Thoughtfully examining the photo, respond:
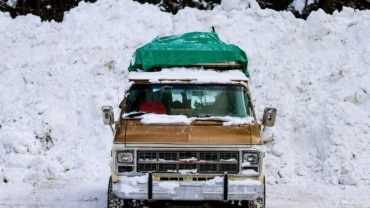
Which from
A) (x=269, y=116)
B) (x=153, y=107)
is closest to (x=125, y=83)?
(x=153, y=107)

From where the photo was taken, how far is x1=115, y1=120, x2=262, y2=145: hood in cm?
924

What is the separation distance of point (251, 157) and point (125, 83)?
347 inches

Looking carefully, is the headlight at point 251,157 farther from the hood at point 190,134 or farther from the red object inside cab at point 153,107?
the red object inside cab at point 153,107

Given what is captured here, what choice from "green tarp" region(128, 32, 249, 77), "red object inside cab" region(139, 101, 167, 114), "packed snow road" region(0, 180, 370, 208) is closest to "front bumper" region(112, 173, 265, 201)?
"red object inside cab" region(139, 101, 167, 114)

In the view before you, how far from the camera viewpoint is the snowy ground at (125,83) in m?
13.8

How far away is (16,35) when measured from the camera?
20500 mm

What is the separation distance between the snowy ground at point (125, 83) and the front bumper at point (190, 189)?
273cm

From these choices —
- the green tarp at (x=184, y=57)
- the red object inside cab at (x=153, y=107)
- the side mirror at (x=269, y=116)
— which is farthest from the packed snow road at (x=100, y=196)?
the green tarp at (x=184, y=57)

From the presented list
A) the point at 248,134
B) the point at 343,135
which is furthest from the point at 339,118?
the point at 248,134

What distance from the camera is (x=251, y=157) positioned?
9.30 metres

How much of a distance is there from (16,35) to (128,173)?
12.4 m

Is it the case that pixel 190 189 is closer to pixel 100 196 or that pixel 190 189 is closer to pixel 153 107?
pixel 153 107

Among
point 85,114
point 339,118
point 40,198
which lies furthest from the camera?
point 85,114

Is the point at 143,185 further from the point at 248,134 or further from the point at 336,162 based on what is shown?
the point at 336,162
